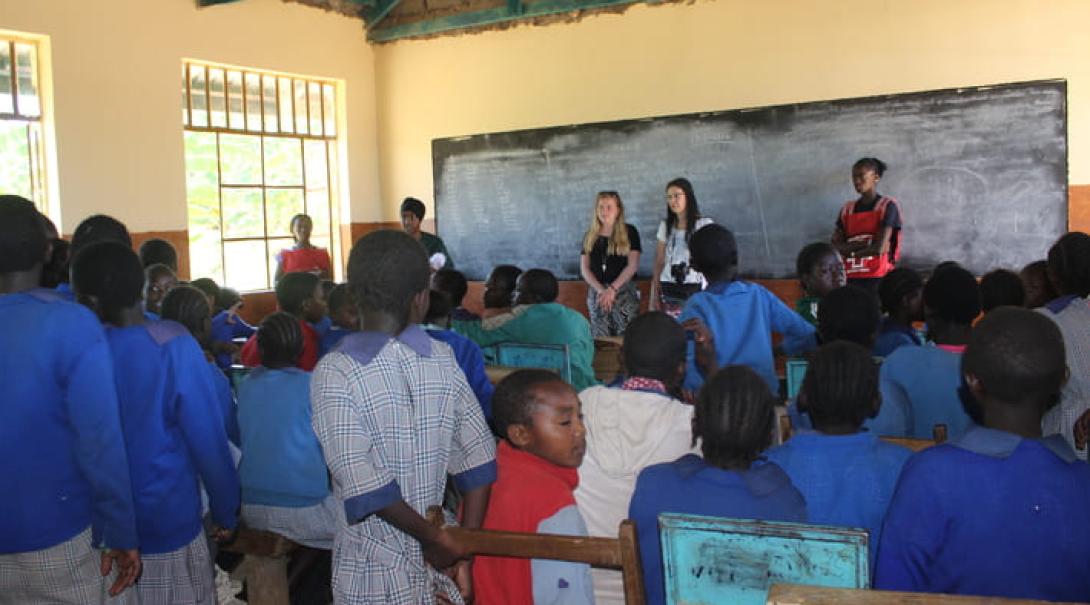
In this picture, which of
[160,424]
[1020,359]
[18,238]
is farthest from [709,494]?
Result: [18,238]

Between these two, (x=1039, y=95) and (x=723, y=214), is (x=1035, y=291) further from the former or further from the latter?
(x=723, y=214)

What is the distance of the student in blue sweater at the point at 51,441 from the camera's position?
1812 millimetres

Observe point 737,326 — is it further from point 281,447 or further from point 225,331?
point 225,331

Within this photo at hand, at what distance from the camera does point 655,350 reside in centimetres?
227

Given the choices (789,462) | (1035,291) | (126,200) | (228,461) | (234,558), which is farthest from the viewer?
(126,200)

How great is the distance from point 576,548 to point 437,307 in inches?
80.2

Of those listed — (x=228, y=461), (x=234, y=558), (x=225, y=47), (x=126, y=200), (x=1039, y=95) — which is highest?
(x=225, y=47)

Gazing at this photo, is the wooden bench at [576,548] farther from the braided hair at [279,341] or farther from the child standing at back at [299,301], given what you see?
the child standing at back at [299,301]

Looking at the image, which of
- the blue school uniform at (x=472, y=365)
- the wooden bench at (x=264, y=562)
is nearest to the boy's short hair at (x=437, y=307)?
the blue school uniform at (x=472, y=365)

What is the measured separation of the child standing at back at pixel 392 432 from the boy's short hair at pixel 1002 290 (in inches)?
94.9

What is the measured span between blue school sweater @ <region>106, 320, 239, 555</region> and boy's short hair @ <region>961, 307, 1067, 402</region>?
166 centimetres

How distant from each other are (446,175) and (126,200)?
8.88ft

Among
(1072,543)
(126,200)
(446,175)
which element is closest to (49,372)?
(1072,543)

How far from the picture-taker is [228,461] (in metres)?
2.17
